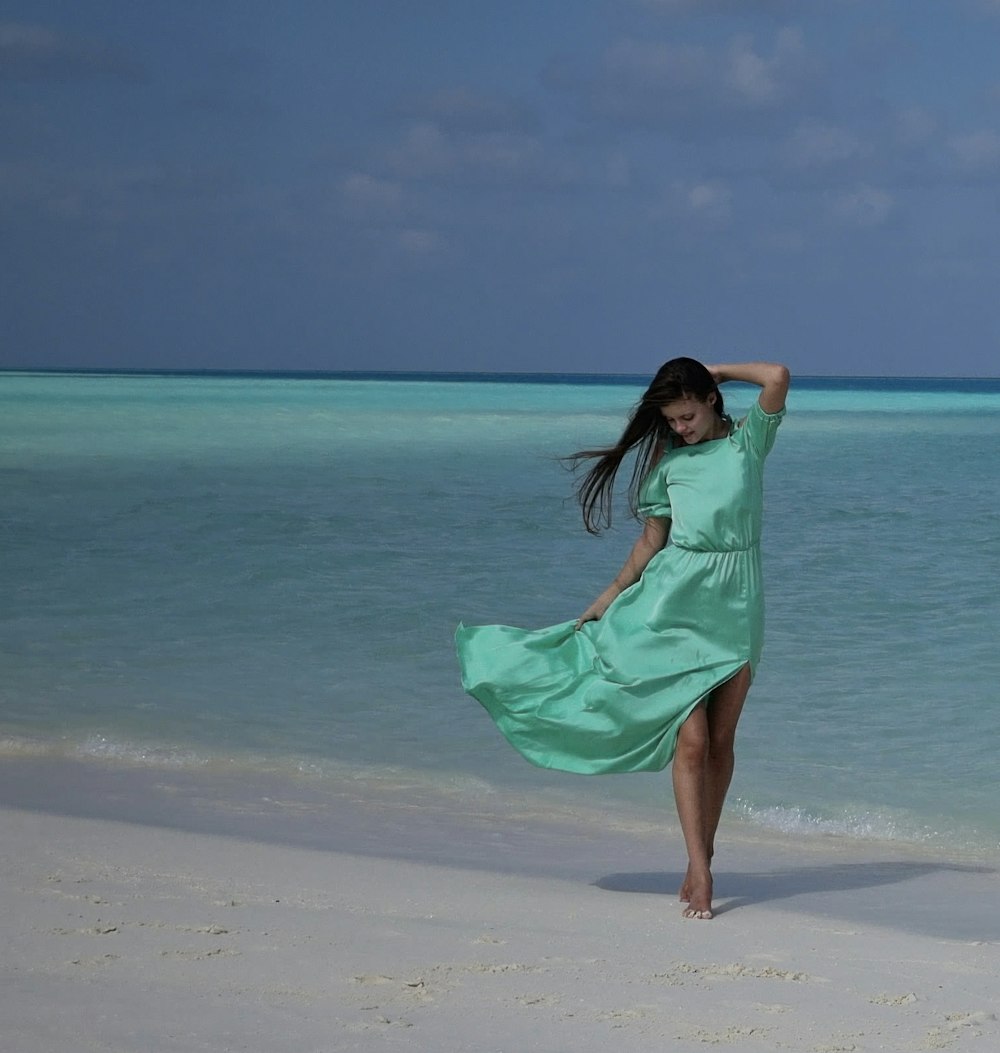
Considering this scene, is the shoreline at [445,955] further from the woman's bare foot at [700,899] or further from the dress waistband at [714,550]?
the dress waistband at [714,550]

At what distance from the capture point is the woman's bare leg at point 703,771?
3758 mm

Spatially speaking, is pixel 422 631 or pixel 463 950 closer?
pixel 463 950

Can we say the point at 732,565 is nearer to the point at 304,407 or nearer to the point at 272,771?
the point at 272,771

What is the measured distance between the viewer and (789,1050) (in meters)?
2.72

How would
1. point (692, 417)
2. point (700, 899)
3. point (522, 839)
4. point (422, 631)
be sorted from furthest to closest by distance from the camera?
point (422, 631)
point (522, 839)
point (692, 417)
point (700, 899)

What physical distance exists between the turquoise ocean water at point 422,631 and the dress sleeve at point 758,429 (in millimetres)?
1610

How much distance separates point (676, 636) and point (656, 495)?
36cm

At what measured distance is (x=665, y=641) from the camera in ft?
12.7

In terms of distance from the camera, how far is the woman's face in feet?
12.5

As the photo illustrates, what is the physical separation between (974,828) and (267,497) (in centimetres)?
1148

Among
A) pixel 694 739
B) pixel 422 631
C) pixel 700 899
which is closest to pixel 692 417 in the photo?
pixel 694 739

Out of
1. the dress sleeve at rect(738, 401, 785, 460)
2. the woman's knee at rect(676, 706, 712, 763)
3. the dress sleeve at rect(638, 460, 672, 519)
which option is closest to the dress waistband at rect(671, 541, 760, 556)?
the dress sleeve at rect(638, 460, 672, 519)

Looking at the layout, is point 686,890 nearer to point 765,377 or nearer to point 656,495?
point 656,495

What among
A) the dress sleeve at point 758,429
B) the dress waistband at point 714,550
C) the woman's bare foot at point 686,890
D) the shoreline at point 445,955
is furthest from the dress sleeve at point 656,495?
the shoreline at point 445,955
